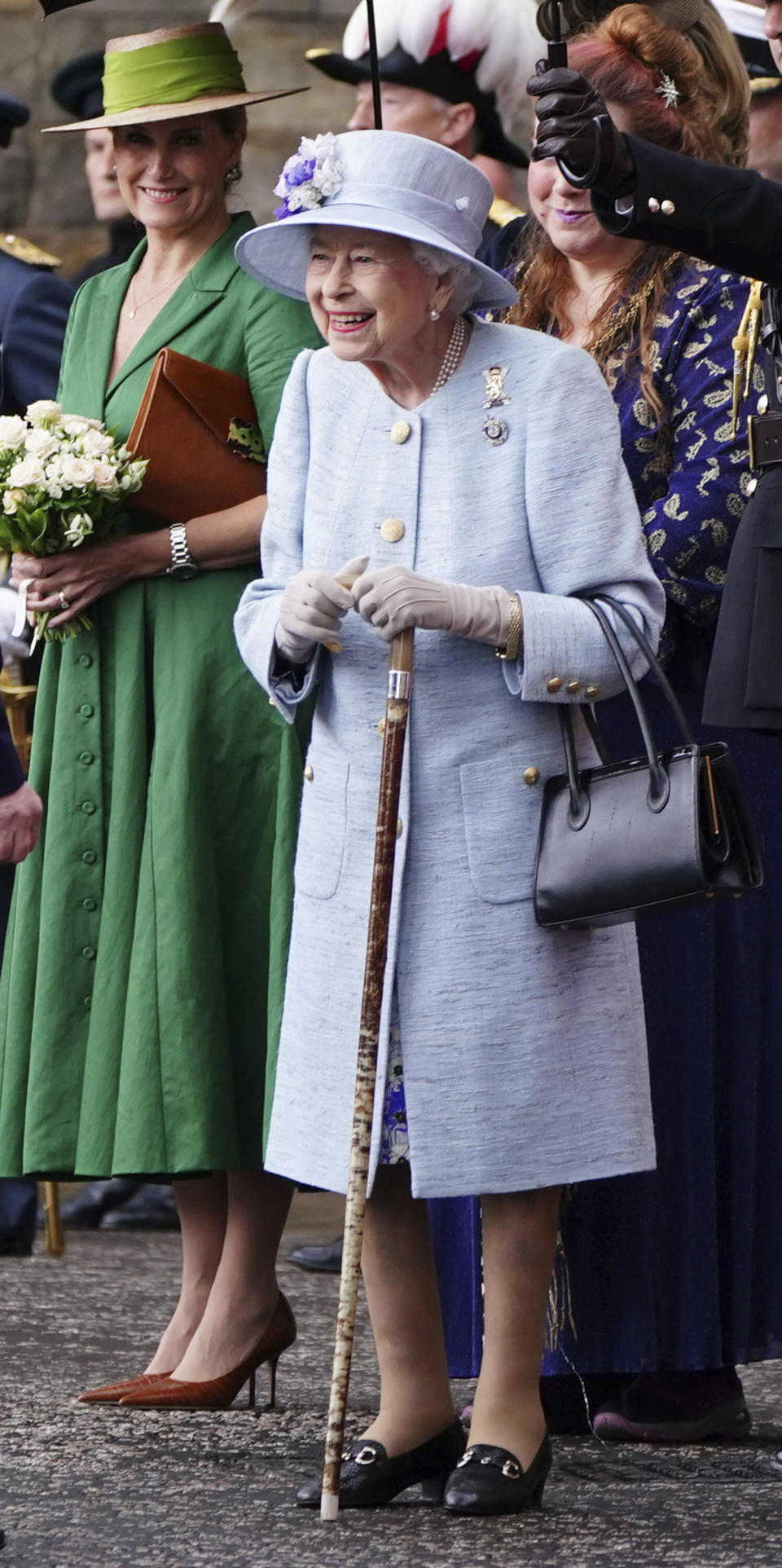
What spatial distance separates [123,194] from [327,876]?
1533mm

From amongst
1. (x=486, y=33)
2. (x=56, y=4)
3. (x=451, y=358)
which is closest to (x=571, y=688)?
(x=451, y=358)

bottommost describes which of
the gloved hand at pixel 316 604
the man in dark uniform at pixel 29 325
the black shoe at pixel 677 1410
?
the black shoe at pixel 677 1410

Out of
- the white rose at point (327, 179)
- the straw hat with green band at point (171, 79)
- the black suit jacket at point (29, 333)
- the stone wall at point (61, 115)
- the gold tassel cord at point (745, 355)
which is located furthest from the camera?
the stone wall at point (61, 115)

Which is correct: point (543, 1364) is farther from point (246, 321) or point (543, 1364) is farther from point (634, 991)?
point (246, 321)

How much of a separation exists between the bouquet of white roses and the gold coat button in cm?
75

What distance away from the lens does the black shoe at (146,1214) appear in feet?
21.5

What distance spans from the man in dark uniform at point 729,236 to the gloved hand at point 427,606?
346 mm

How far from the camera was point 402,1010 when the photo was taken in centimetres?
369

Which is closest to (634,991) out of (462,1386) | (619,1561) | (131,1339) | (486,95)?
(619,1561)

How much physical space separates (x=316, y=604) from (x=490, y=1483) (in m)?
1.19

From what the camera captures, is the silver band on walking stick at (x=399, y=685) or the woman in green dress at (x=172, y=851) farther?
the woman in green dress at (x=172, y=851)

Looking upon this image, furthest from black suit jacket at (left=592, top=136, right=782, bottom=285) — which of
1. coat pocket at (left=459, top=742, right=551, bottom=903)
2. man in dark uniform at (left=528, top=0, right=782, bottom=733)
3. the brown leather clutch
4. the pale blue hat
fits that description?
the brown leather clutch

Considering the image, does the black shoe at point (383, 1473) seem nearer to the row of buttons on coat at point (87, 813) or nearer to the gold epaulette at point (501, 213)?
the row of buttons on coat at point (87, 813)

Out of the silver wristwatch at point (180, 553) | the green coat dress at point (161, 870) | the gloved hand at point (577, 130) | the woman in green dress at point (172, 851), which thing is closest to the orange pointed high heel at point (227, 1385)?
the woman in green dress at point (172, 851)
